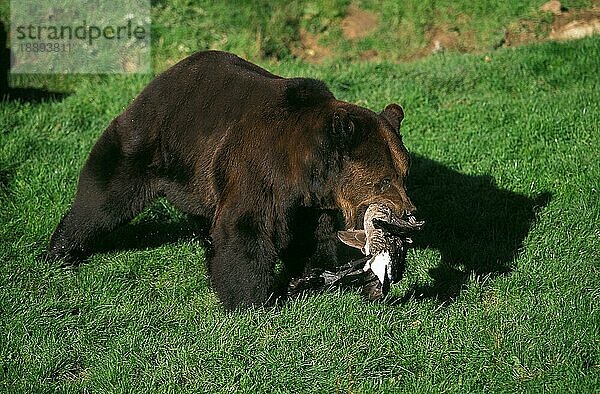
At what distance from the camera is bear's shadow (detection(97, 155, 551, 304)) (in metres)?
6.66

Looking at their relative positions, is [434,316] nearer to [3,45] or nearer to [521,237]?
[521,237]

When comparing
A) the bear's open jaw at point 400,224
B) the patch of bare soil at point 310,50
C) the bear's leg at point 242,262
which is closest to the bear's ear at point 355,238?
the bear's open jaw at point 400,224

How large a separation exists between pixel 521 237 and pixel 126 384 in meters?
3.43

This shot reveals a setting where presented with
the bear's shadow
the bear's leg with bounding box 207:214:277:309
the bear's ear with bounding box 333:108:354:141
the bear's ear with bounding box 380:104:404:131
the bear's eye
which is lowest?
the bear's shadow

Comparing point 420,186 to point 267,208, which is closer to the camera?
point 267,208

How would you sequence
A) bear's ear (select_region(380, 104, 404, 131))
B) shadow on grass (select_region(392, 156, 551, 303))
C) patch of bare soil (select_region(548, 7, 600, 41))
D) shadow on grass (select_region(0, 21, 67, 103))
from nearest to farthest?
bear's ear (select_region(380, 104, 404, 131)) → shadow on grass (select_region(392, 156, 551, 303)) → shadow on grass (select_region(0, 21, 67, 103)) → patch of bare soil (select_region(548, 7, 600, 41))

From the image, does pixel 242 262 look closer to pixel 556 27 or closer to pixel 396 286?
pixel 396 286

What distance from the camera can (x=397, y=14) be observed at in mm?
12336

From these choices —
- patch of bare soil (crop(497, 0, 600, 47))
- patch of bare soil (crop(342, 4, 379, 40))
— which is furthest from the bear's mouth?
patch of bare soil (crop(342, 4, 379, 40))

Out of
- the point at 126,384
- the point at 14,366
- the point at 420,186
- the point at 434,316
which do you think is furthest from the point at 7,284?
the point at 420,186

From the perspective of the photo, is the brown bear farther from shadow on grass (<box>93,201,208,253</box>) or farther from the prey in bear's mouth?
shadow on grass (<box>93,201,208,253</box>)

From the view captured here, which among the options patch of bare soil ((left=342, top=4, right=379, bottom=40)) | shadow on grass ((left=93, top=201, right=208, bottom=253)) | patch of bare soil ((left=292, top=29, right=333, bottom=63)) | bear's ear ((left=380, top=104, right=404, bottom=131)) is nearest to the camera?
bear's ear ((left=380, top=104, right=404, bottom=131))

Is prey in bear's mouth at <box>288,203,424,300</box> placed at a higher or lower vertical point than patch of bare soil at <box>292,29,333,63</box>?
higher

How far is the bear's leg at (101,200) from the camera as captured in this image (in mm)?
6480
